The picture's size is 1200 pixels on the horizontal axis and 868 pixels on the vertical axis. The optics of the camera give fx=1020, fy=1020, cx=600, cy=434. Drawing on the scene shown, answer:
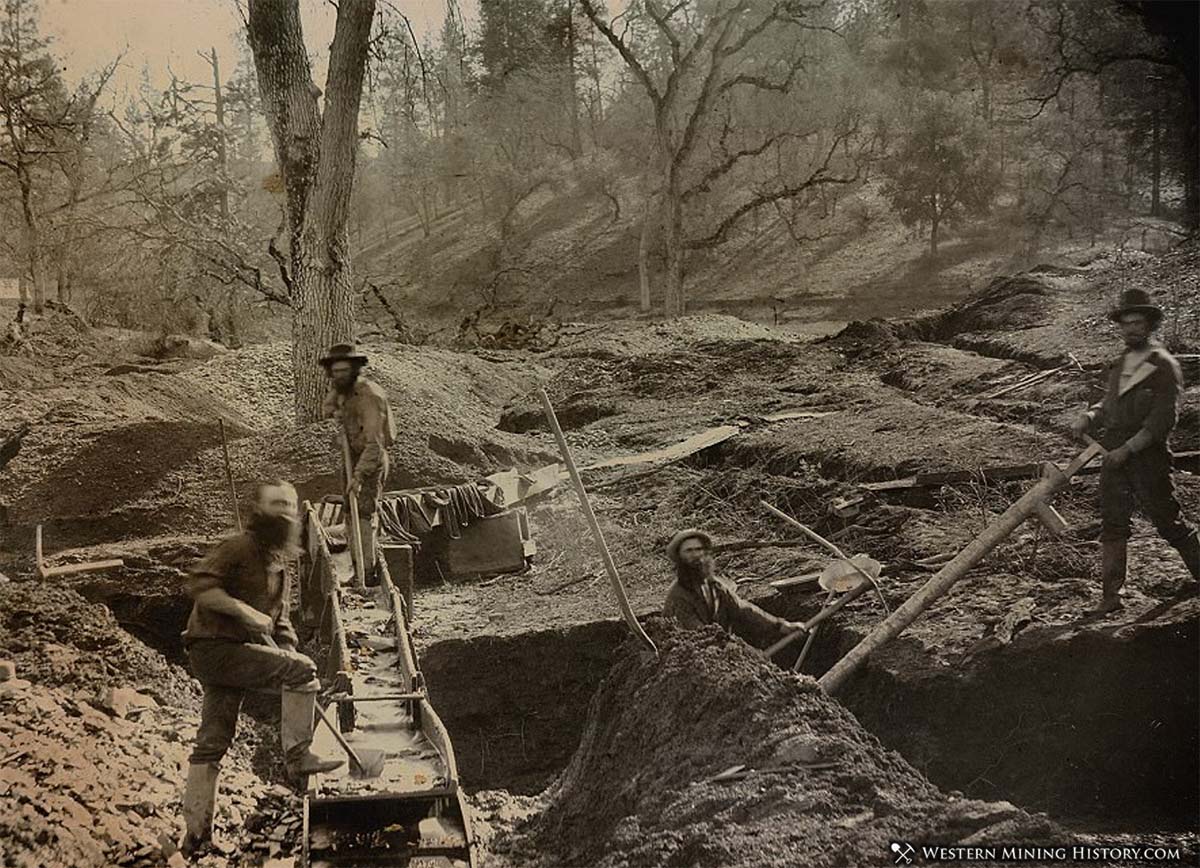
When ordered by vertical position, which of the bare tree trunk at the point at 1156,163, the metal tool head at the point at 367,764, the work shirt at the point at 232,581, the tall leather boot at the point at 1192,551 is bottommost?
the metal tool head at the point at 367,764

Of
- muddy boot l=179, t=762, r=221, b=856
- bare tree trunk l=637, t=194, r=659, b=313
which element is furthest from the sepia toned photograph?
bare tree trunk l=637, t=194, r=659, b=313

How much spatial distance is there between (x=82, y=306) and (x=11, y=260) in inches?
167

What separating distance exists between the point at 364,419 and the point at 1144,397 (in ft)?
15.9

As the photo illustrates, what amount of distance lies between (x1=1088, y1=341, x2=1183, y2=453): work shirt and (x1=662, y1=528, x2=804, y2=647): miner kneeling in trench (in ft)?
6.97

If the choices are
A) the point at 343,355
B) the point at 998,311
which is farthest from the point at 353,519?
the point at 998,311

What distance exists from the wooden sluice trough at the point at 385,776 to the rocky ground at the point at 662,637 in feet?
2.53

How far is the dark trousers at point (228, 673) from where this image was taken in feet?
15.0

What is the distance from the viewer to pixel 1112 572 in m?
5.90

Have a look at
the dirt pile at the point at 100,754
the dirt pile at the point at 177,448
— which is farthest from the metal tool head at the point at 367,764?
the dirt pile at the point at 177,448

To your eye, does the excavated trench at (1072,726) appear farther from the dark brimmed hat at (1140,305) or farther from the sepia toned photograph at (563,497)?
the dark brimmed hat at (1140,305)

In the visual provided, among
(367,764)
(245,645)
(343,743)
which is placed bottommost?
(367,764)

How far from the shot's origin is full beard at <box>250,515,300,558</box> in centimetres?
452

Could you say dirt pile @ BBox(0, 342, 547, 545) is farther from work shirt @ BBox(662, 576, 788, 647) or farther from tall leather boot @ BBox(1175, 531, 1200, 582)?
tall leather boot @ BBox(1175, 531, 1200, 582)

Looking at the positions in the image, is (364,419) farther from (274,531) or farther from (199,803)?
(199,803)
